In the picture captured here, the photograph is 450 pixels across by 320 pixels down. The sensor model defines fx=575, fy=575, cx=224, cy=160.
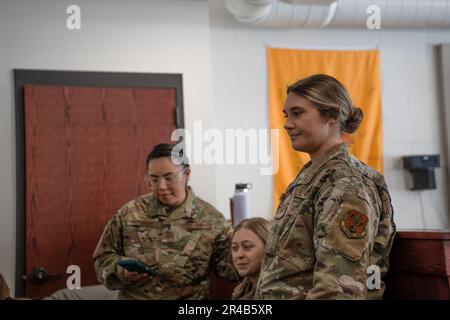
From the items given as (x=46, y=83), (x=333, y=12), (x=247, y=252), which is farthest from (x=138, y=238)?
(x=333, y=12)

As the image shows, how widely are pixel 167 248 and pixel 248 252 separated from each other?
0.32m

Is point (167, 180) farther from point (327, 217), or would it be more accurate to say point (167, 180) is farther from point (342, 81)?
point (342, 81)

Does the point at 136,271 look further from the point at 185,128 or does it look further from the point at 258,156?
the point at 258,156

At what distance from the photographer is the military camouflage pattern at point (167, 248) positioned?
1938 mm

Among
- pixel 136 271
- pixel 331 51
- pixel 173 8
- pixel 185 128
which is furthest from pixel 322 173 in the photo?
pixel 331 51

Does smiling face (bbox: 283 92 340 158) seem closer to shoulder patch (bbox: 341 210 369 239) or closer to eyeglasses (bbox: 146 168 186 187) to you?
shoulder patch (bbox: 341 210 369 239)

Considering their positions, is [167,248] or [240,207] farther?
[240,207]

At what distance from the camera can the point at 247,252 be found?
1805mm

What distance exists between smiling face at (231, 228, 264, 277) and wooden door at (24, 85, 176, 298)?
1230mm

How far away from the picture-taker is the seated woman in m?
1.79
